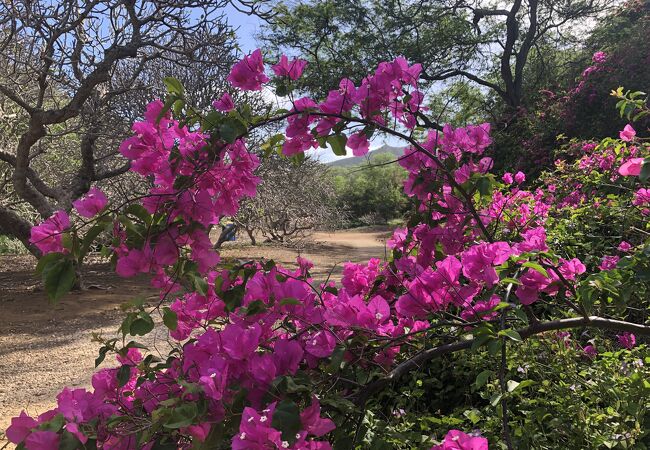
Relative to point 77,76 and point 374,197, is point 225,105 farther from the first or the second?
point 374,197

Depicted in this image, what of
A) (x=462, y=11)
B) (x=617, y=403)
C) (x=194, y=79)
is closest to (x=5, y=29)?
(x=194, y=79)

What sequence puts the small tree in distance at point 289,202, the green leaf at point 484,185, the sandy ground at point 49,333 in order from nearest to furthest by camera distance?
the green leaf at point 484,185
the sandy ground at point 49,333
the small tree in distance at point 289,202

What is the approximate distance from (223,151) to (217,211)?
0.18 m

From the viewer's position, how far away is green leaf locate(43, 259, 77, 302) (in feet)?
2.74

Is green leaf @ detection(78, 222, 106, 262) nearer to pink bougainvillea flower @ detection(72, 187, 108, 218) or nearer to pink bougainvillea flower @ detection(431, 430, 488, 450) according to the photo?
pink bougainvillea flower @ detection(72, 187, 108, 218)

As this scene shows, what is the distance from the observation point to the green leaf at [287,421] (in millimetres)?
717

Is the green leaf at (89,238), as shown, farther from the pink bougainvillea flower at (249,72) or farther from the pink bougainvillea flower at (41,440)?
the pink bougainvillea flower at (249,72)

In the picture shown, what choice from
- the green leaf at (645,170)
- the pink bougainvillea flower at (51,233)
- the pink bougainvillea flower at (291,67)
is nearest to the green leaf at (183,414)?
the pink bougainvillea flower at (51,233)

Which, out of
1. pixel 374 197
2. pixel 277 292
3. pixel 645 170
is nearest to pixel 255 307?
pixel 277 292

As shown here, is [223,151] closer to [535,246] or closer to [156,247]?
[156,247]

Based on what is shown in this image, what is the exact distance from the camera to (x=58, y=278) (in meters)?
0.85

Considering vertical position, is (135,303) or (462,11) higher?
(462,11)

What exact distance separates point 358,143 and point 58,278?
87cm

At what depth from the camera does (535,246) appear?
111 cm
